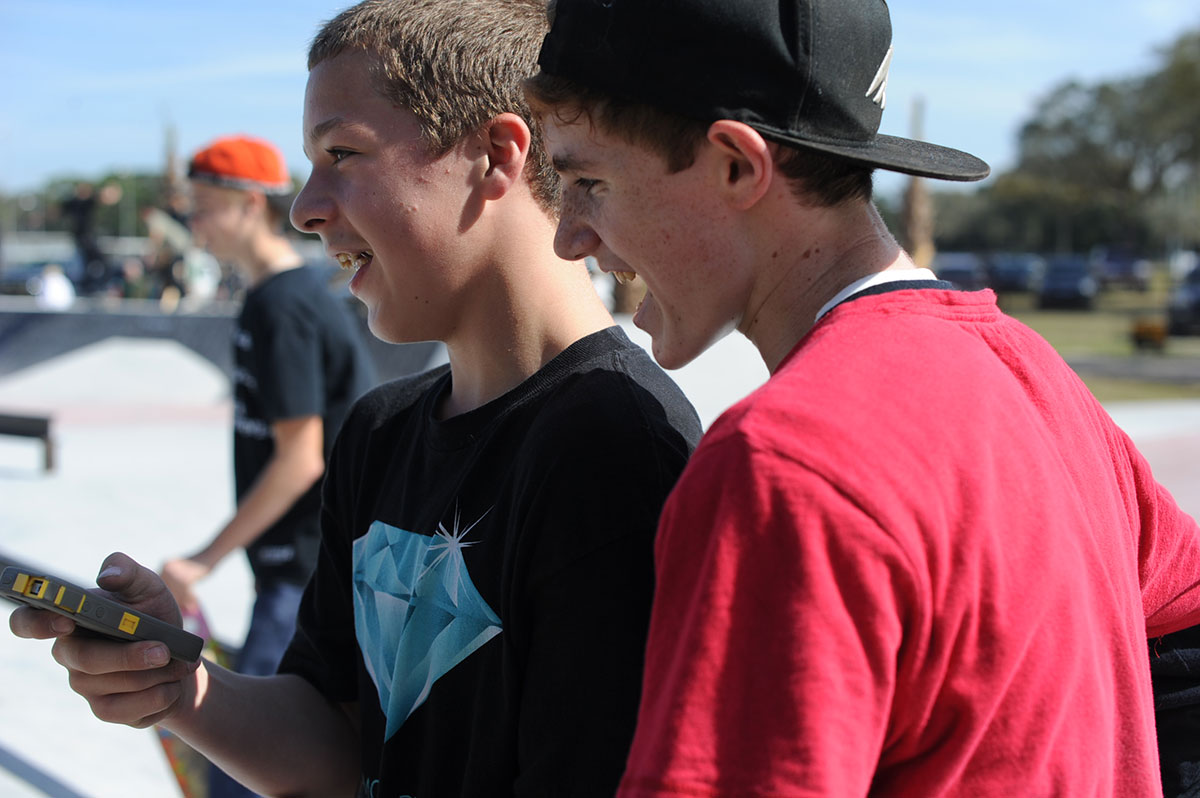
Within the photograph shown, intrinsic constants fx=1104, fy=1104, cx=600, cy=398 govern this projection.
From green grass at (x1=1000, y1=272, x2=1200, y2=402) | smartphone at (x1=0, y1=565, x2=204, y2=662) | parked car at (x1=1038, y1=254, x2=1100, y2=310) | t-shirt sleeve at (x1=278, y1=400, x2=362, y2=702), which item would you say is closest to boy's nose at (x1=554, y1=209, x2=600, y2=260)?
t-shirt sleeve at (x1=278, y1=400, x2=362, y2=702)

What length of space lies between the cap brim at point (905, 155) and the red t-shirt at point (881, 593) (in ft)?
0.51

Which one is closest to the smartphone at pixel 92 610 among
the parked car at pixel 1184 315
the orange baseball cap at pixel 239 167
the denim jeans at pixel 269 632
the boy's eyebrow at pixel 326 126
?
the boy's eyebrow at pixel 326 126

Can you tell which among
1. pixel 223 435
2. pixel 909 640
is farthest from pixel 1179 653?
pixel 223 435

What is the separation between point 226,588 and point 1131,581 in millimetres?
6338

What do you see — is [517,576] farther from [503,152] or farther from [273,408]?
[273,408]

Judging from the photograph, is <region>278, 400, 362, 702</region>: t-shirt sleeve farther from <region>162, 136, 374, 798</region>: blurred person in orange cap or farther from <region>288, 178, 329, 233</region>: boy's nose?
<region>162, 136, 374, 798</region>: blurred person in orange cap

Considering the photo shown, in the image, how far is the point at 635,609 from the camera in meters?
1.23

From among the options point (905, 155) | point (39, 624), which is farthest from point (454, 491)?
point (905, 155)

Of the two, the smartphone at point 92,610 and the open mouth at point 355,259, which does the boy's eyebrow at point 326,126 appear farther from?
the smartphone at point 92,610

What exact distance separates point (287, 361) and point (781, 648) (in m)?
2.96

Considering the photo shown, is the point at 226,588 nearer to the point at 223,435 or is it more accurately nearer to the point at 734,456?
the point at 223,435

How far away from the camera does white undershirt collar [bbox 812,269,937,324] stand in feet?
3.64

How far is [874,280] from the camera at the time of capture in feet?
3.67

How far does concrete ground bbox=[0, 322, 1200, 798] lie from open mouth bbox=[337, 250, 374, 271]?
275 cm
